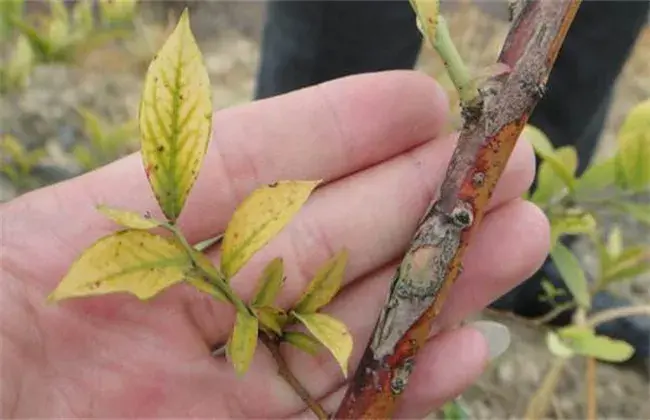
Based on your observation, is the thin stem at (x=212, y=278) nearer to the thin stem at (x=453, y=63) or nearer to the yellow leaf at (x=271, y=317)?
the yellow leaf at (x=271, y=317)

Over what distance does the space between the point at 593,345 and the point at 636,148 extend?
0.14 m

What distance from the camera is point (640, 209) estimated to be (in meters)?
0.67

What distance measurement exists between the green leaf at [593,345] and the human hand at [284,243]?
0.10 metres

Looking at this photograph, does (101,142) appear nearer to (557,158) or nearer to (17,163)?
(17,163)

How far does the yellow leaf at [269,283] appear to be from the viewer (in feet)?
1.63

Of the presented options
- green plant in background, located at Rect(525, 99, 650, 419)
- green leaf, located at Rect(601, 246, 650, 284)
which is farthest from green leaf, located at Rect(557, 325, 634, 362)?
green leaf, located at Rect(601, 246, 650, 284)

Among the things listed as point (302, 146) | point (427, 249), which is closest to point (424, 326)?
point (427, 249)

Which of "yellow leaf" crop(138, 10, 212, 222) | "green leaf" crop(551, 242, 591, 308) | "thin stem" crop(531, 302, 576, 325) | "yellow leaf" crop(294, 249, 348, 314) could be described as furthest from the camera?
"thin stem" crop(531, 302, 576, 325)

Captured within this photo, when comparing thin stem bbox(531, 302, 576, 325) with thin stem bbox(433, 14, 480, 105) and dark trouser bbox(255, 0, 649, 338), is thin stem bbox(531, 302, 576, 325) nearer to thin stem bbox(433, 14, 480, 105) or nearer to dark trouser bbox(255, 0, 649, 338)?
dark trouser bbox(255, 0, 649, 338)

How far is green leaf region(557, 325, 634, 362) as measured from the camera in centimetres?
68

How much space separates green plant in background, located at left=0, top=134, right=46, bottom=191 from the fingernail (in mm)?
461

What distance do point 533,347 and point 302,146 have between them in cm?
49

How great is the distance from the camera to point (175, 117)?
0.42 meters

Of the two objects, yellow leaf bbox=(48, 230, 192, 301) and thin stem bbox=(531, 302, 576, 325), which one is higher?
yellow leaf bbox=(48, 230, 192, 301)
